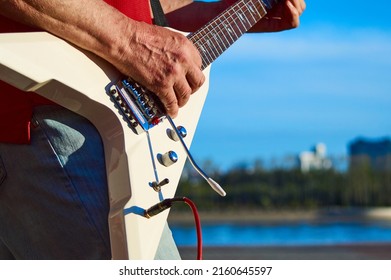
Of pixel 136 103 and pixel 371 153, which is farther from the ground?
pixel 136 103

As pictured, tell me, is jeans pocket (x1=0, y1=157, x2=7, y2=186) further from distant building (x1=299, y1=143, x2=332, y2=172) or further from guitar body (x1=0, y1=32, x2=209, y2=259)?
distant building (x1=299, y1=143, x2=332, y2=172)

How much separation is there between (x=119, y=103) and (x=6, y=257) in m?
0.35

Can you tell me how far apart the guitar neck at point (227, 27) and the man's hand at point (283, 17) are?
1.0 inches

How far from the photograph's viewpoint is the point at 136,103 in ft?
3.91

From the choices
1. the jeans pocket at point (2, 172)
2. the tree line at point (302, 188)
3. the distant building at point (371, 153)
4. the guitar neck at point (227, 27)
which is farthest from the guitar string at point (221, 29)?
the distant building at point (371, 153)

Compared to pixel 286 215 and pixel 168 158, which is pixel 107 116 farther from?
pixel 286 215

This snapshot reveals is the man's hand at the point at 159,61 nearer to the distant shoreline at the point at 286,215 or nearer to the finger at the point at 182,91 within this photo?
the finger at the point at 182,91

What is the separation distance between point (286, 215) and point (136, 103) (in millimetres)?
56264

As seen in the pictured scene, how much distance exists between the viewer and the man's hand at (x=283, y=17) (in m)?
1.67

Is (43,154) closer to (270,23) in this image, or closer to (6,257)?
(6,257)

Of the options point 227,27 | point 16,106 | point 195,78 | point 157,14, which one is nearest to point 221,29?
point 227,27
